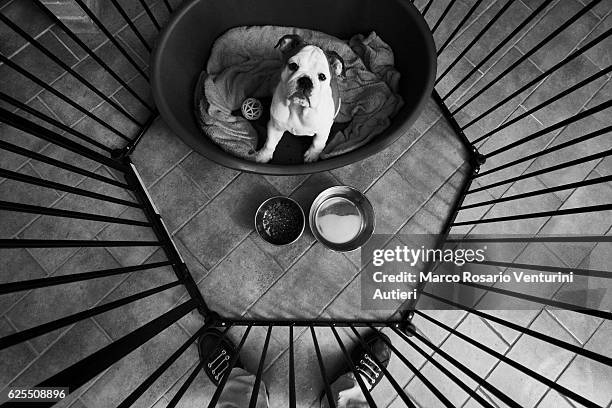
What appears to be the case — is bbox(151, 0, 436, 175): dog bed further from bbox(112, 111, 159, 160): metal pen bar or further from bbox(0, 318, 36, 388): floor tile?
bbox(0, 318, 36, 388): floor tile

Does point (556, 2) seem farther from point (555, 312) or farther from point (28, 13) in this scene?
point (28, 13)

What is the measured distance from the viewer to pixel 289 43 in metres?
1.54

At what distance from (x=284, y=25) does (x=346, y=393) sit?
1.65 meters

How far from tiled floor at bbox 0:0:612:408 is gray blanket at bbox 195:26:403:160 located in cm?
19

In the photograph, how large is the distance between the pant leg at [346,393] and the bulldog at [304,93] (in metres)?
0.98

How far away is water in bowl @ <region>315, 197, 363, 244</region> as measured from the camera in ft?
5.94

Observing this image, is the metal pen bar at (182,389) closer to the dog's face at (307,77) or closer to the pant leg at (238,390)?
the pant leg at (238,390)

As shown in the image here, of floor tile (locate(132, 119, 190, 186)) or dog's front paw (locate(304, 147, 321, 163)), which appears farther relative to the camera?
floor tile (locate(132, 119, 190, 186))

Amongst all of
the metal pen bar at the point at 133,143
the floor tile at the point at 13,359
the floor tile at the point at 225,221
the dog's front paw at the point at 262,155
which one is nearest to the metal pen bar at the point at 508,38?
the dog's front paw at the point at 262,155

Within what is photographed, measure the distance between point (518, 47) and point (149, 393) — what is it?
2341mm

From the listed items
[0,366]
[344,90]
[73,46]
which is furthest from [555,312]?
[73,46]

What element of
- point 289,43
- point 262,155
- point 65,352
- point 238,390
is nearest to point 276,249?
point 262,155

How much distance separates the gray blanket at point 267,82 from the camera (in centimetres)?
178

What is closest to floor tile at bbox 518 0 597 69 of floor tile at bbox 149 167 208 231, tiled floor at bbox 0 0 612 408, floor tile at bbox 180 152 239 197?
tiled floor at bbox 0 0 612 408
